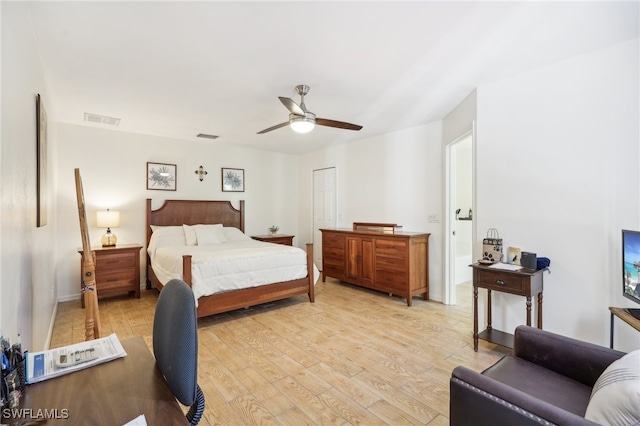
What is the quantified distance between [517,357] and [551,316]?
1.24m

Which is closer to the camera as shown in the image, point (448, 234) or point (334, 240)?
point (448, 234)

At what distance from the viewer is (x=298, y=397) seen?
2104 mm

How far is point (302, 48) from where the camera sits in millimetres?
2289

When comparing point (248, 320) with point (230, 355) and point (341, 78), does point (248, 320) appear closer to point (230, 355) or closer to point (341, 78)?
point (230, 355)

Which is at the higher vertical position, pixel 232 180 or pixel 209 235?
pixel 232 180

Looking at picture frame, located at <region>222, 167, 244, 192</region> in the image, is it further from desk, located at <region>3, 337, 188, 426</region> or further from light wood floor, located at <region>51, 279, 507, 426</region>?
desk, located at <region>3, 337, 188, 426</region>

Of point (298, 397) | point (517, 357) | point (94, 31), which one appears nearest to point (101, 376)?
point (298, 397)

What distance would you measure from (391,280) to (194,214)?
3.41 m

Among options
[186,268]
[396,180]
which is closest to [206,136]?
[186,268]

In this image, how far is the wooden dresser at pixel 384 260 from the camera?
409 cm

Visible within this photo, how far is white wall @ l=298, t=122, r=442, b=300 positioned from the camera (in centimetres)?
428

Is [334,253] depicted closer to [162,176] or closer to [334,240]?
[334,240]

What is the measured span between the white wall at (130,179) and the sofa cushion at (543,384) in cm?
498

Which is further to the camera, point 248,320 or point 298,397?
point 248,320
